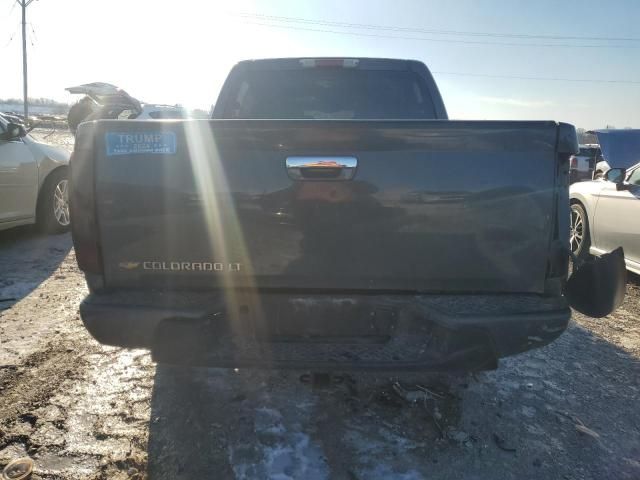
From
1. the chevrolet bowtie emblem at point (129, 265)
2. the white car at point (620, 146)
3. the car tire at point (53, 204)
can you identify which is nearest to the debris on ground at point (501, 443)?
the chevrolet bowtie emblem at point (129, 265)

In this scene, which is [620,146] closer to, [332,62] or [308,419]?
[332,62]

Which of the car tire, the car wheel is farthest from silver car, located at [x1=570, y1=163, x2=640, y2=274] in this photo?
the car tire

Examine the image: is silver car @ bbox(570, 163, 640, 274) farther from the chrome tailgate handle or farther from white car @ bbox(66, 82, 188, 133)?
white car @ bbox(66, 82, 188, 133)

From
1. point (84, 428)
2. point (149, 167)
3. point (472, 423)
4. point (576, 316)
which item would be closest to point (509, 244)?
point (472, 423)

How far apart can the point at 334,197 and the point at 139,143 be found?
37.6 inches

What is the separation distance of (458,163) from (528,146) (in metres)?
0.34

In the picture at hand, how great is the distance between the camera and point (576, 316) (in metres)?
4.48

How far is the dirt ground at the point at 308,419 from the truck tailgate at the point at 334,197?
2.33 ft

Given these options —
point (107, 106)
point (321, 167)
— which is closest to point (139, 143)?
point (321, 167)

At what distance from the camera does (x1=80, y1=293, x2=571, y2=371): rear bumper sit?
2258mm

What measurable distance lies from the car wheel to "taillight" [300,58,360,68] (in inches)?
157

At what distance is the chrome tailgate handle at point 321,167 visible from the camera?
221 cm

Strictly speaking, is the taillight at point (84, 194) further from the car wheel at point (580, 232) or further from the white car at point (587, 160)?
the white car at point (587, 160)

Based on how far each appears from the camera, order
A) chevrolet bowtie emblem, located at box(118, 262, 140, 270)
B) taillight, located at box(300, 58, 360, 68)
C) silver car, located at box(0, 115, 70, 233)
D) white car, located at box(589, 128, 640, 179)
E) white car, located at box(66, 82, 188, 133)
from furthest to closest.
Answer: white car, located at box(66, 82, 188, 133) < white car, located at box(589, 128, 640, 179) < silver car, located at box(0, 115, 70, 233) < taillight, located at box(300, 58, 360, 68) < chevrolet bowtie emblem, located at box(118, 262, 140, 270)
